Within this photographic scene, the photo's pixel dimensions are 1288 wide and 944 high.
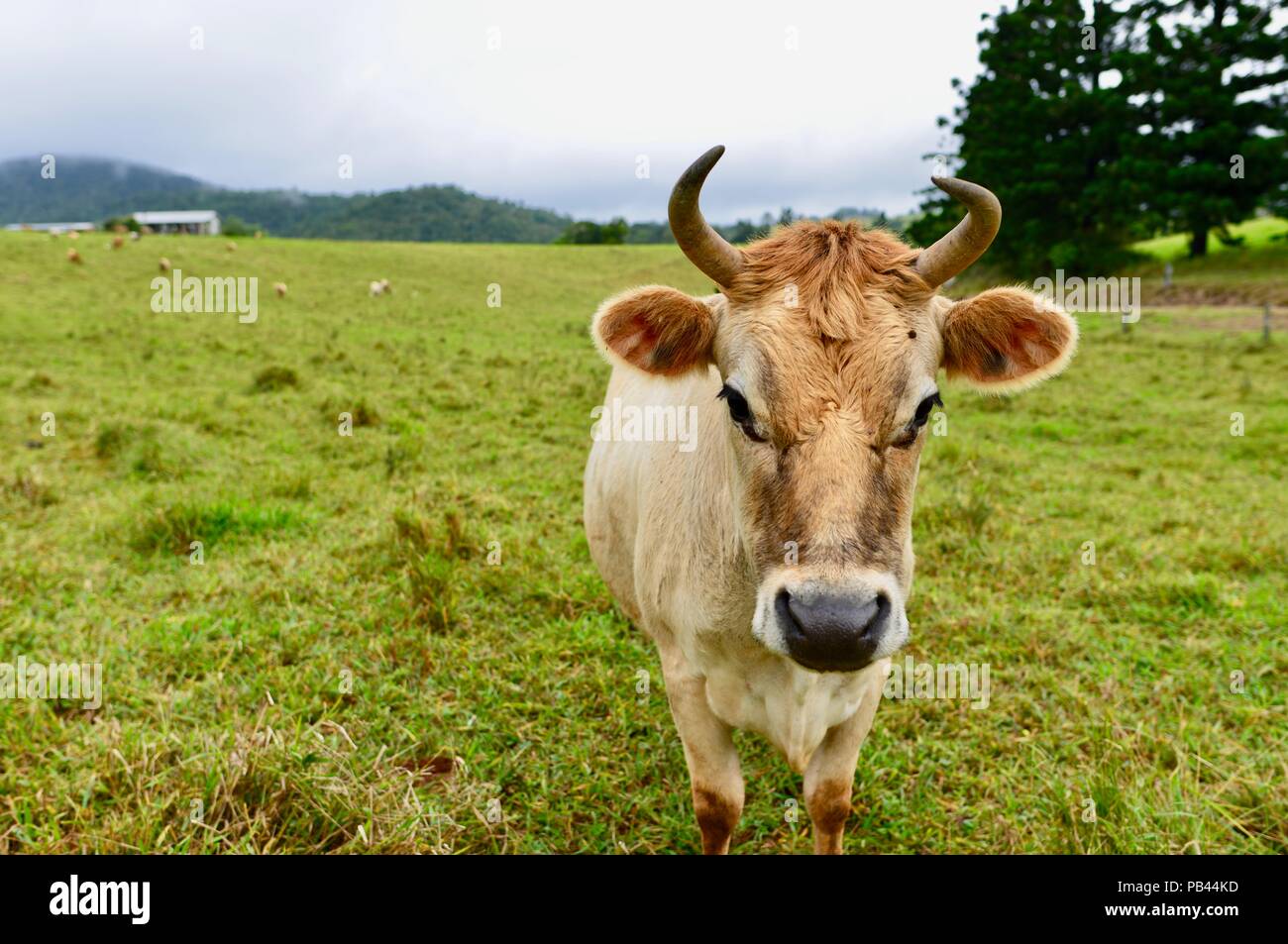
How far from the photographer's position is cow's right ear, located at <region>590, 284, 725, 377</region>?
8.32ft

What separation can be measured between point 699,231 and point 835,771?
2.04 m

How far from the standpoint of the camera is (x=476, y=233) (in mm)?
80812

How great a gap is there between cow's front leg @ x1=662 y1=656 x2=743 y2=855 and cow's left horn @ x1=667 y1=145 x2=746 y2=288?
153 cm

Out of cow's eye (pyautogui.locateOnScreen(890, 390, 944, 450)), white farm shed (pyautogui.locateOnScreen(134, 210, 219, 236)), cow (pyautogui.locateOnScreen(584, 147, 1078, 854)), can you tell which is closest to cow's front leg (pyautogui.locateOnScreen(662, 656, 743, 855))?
cow (pyautogui.locateOnScreen(584, 147, 1078, 854))

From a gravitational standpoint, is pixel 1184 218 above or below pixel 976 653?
above

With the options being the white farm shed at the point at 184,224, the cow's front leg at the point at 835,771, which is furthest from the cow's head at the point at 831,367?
the white farm shed at the point at 184,224

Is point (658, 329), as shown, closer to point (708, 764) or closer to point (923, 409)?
point (923, 409)

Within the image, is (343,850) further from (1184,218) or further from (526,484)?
(1184,218)

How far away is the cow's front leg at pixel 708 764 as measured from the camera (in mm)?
2803

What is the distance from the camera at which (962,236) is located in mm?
2293

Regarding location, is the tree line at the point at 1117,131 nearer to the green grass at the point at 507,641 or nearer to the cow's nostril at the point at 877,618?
the green grass at the point at 507,641

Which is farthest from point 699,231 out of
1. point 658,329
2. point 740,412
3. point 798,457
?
point 798,457
